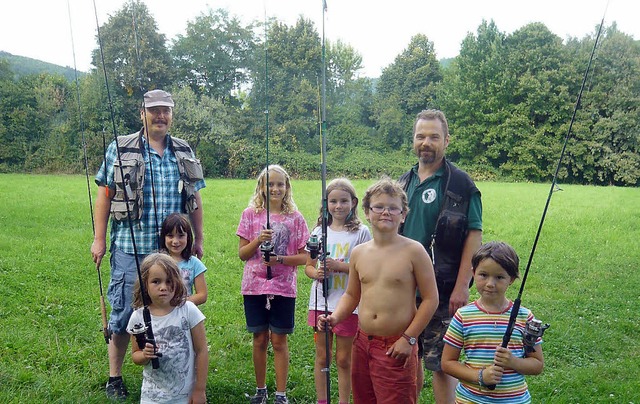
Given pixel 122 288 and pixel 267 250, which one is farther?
pixel 122 288

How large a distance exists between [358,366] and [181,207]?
6.16 ft

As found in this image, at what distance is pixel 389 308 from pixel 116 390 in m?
2.41

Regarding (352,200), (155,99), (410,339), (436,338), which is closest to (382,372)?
(410,339)

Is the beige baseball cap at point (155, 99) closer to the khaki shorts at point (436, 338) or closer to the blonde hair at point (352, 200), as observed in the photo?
the blonde hair at point (352, 200)

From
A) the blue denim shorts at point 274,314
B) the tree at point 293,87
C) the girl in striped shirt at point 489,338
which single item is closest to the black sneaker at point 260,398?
the blue denim shorts at point 274,314

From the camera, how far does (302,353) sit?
17.7ft

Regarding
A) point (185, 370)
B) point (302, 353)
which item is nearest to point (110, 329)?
point (185, 370)

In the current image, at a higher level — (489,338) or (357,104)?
(357,104)

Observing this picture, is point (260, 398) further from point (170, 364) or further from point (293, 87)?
point (293, 87)

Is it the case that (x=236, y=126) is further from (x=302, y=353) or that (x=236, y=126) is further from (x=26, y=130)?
(x=302, y=353)

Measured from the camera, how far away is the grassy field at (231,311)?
14.8 ft

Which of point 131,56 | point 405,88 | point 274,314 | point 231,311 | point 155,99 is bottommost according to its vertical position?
point 231,311

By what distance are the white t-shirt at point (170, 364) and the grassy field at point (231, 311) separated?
52.0 inches

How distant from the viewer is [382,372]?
2.95 m
